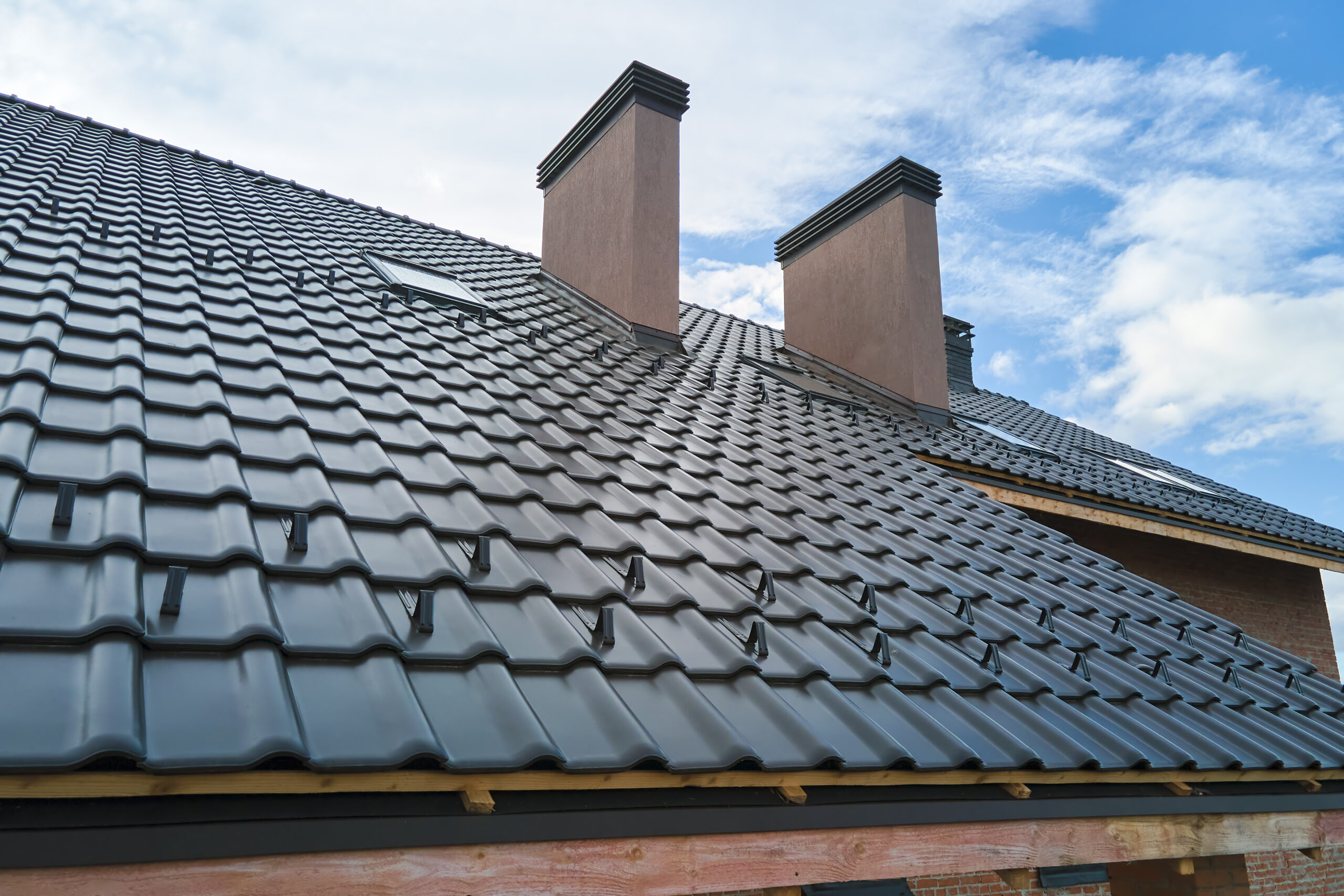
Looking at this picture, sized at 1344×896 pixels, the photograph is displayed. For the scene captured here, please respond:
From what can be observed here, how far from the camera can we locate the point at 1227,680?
4.43 m

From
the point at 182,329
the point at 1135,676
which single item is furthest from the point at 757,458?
the point at 182,329

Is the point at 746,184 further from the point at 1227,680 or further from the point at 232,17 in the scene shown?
the point at 1227,680

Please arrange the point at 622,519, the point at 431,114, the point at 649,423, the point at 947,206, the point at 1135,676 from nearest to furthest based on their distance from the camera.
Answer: the point at 622,519, the point at 1135,676, the point at 649,423, the point at 947,206, the point at 431,114

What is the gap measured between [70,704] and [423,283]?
494cm

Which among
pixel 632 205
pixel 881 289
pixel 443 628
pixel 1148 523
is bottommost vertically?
pixel 443 628

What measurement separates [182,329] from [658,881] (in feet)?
10.3

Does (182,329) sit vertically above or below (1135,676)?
above

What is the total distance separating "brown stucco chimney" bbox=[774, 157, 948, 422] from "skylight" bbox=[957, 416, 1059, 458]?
0.90 metres

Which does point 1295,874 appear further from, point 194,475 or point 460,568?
point 194,475

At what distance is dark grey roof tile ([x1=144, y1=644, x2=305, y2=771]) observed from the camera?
1.51 meters

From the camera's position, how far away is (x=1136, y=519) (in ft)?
25.3

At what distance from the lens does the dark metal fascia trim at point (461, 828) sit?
1.39 meters

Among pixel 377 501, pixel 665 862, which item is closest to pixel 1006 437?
pixel 377 501

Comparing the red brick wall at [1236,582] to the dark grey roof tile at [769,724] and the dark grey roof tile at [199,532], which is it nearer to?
the dark grey roof tile at [769,724]
